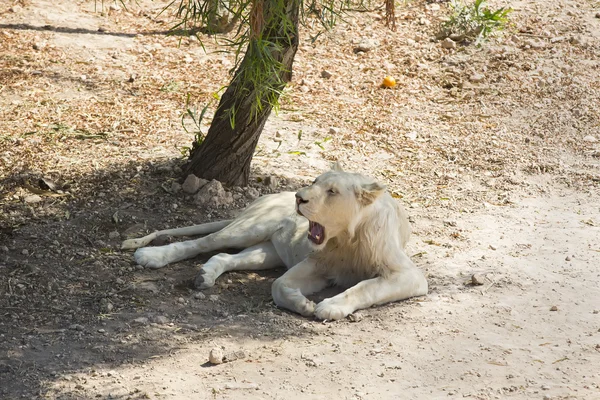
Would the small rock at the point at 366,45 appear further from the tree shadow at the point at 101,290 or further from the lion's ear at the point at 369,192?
the lion's ear at the point at 369,192

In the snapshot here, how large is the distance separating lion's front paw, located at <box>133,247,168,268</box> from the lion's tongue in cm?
114

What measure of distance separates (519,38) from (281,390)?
754cm

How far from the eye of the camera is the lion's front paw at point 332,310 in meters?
5.50

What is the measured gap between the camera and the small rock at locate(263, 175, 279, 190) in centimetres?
764

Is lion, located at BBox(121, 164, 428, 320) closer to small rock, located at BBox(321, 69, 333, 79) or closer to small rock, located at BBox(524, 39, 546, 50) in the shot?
small rock, located at BBox(321, 69, 333, 79)

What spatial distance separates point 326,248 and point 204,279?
0.84m

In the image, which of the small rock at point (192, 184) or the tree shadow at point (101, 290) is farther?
the small rock at point (192, 184)

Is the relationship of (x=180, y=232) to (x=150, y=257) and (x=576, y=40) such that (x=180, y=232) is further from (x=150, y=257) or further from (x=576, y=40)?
(x=576, y=40)

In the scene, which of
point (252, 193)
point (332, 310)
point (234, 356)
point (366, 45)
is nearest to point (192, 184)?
point (252, 193)

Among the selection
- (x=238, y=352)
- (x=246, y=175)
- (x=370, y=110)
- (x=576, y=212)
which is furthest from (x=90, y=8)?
(x=238, y=352)

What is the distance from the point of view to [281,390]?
183 inches

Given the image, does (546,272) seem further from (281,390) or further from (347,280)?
(281,390)

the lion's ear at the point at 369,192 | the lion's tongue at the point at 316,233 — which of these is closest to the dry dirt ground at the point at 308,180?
the lion's tongue at the point at 316,233

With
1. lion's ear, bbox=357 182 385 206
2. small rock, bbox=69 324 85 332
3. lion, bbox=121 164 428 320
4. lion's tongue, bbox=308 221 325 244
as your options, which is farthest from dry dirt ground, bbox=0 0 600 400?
lion's ear, bbox=357 182 385 206
